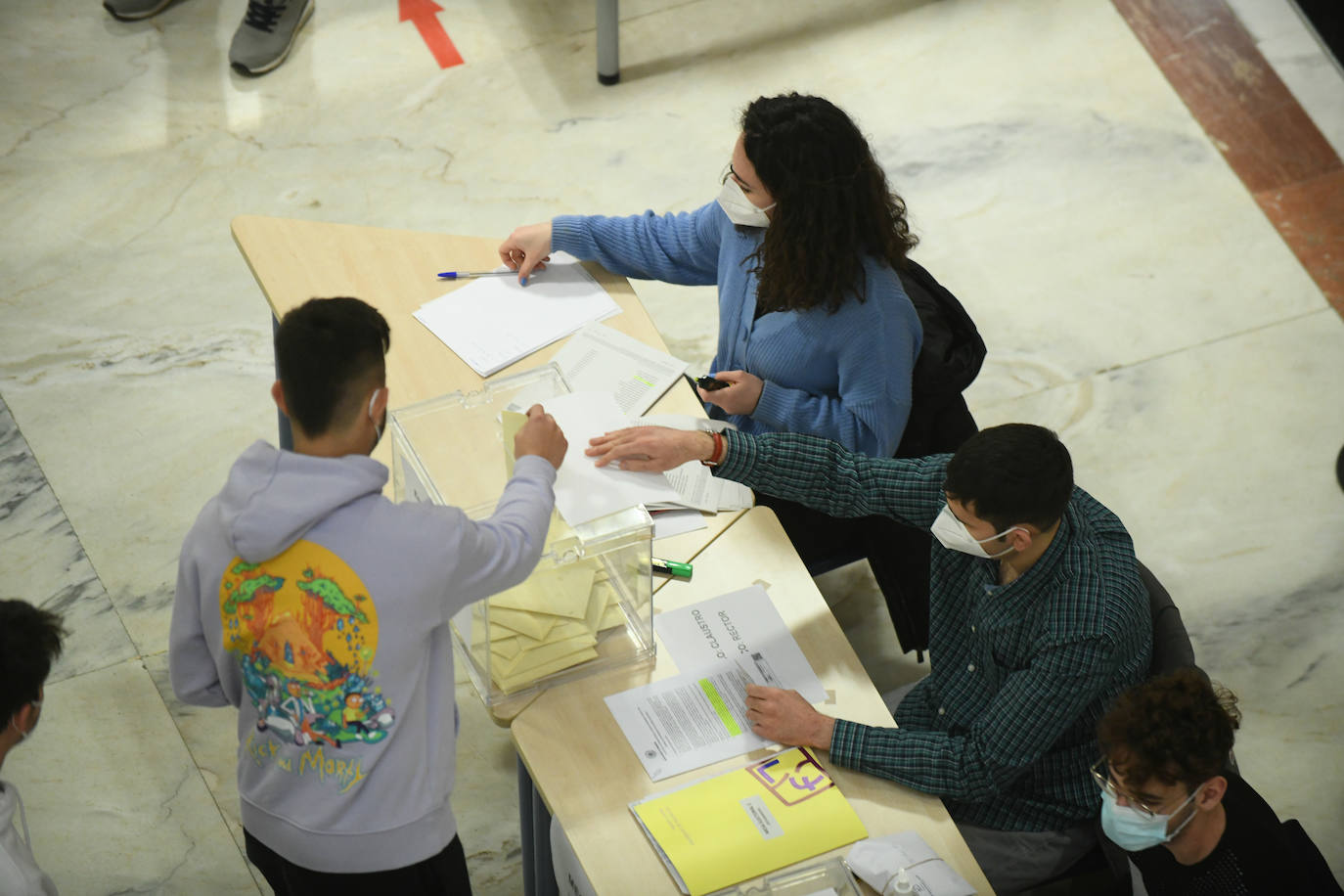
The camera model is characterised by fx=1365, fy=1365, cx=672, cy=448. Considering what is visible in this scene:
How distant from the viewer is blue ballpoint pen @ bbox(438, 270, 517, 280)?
9.68ft

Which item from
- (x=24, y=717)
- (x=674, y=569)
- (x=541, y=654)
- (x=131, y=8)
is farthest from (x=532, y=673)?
(x=131, y=8)

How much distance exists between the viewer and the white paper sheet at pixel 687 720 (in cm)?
224

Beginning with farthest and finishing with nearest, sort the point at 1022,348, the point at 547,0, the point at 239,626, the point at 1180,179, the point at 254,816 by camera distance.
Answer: the point at 547,0 → the point at 1180,179 → the point at 1022,348 → the point at 254,816 → the point at 239,626

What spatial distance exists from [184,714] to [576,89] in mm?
2395

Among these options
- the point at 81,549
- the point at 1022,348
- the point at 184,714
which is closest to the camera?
the point at 184,714

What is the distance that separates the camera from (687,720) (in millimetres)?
2289

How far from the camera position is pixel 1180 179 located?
4.30 metres

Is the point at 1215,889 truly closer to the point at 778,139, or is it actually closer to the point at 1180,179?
the point at 778,139

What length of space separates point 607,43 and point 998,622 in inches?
108

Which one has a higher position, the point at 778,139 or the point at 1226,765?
the point at 778,139

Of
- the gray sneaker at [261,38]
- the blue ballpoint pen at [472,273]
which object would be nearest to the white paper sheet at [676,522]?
the blue ballpoint pen at [472,273]

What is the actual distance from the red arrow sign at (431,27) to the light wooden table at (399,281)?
172 cm

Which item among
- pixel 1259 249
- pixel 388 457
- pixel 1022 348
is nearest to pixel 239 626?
pixel 388 457

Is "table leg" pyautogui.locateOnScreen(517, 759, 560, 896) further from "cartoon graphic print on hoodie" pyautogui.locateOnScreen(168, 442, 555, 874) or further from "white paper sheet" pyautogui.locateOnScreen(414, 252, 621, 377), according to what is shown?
"white paper sheet" pyautogui.locateOnScreen(414, 252, 621, 377)
